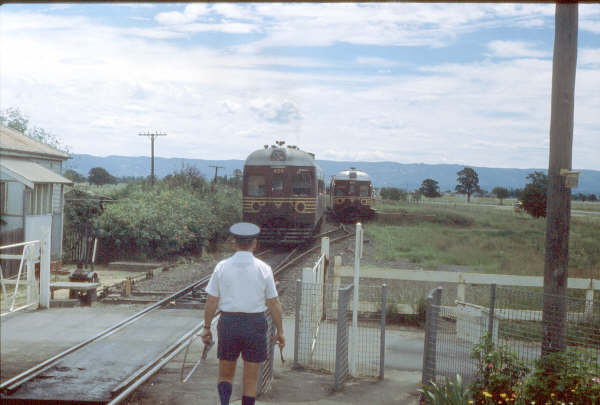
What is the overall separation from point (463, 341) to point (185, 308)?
6.57m

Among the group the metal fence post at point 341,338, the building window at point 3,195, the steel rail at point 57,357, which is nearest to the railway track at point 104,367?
the steel rail at point 57,357

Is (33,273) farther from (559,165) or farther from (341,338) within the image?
(559,165)

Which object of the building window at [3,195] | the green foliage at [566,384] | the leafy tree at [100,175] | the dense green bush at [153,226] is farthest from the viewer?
the leafy tree at [100,175]

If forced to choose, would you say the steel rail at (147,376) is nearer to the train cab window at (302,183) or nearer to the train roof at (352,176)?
the train cab window at (302,183)

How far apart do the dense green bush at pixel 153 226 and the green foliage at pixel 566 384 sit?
1663cm

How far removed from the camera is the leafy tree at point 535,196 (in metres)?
27.1

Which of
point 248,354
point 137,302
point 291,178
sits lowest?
point 137,302

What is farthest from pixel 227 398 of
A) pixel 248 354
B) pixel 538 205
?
pixel 538 205

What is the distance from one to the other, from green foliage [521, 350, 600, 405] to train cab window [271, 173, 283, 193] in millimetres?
15654

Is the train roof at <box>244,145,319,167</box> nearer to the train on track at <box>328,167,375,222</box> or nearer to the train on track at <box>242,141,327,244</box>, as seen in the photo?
the train on track at <box>242,141,327,244</box>

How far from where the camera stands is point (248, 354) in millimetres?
4477

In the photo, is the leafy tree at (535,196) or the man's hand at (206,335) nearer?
the man's hand at (206,335)

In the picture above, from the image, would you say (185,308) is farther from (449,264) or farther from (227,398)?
(449,264)

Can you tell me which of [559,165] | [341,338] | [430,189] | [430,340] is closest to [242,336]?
[341,338]
